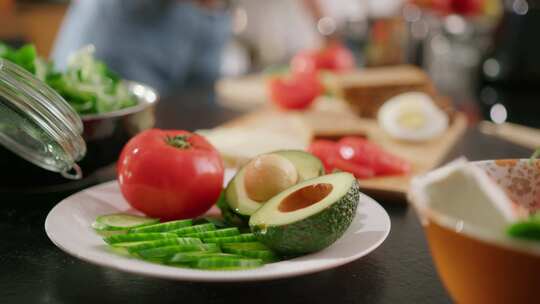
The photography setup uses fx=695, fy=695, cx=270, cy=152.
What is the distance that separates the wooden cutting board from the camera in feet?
4.58

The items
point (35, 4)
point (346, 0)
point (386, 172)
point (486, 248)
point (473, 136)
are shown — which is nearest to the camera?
point (486, 248)

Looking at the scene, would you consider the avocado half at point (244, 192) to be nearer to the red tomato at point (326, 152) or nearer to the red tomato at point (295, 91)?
the red tomato at point (326, 152)

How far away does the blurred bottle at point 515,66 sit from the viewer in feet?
7.88

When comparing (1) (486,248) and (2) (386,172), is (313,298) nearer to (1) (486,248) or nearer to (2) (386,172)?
(1) (486,248)

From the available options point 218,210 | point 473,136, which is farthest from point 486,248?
point 473,136

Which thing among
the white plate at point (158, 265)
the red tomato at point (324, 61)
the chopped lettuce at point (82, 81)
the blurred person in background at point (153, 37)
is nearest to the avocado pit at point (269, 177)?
the white plate at point (158, 265)

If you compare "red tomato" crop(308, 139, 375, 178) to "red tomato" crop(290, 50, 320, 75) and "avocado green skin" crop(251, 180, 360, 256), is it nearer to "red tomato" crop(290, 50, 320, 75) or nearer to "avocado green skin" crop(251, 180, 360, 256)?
"avocado green skin" crop(251, 180, 360, 256)

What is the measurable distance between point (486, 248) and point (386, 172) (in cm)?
89

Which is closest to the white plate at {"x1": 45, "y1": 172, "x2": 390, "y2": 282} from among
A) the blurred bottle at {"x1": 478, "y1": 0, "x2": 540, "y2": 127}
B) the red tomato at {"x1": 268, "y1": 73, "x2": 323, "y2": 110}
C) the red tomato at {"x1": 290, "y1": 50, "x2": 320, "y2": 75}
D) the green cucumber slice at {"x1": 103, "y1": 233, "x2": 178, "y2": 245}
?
the green cucumber slice at {"x1": 103, "y1": 233, "x2": 178, "y2": 245}

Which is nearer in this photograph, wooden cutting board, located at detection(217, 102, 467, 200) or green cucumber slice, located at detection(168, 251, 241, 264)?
green cucumber slice, located at detection(168, 251, 241, 264)

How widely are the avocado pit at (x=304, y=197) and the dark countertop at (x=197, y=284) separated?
3.8 inches

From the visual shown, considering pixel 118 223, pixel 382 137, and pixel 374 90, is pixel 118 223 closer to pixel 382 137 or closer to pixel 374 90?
pixel 382 137

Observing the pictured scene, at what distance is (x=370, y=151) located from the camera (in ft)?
5.00

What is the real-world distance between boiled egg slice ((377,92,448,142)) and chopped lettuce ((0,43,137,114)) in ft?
2.83
